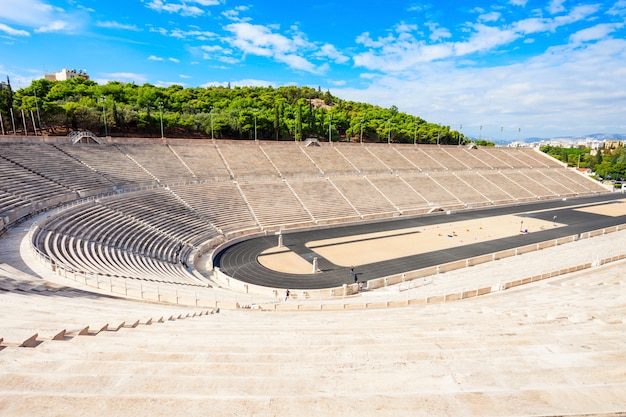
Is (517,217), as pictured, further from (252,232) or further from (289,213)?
(252,232)

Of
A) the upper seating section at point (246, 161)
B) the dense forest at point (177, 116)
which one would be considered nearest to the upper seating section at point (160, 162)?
the upper seating section at point (246, 161)

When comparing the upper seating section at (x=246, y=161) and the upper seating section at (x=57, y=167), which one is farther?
the upper seating section at (x=246, y=161)

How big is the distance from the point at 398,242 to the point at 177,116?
44.2m

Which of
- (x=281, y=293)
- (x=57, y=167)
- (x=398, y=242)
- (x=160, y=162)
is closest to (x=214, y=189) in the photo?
(x=160, y=162)

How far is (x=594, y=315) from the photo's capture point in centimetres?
1023

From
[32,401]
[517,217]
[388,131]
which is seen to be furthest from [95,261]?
[388,131]

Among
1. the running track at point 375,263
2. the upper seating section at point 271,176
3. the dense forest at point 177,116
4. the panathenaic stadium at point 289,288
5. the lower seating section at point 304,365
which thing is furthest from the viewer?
the dense forest at point 177,116

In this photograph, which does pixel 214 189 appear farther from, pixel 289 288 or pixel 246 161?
pixel 289 288

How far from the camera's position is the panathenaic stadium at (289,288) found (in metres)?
4.86

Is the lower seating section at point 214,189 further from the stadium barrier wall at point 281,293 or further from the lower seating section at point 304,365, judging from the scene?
the lower seating section at point 304,365

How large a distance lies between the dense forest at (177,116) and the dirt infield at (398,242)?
32.9 metres

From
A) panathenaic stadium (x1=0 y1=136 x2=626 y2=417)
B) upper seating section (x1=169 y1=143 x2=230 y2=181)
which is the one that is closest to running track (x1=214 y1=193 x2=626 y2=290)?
panathenaic stadium (x1=0 y1=136 x2=626 y2=417)

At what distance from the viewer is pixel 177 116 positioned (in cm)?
5700

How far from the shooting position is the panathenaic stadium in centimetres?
486
